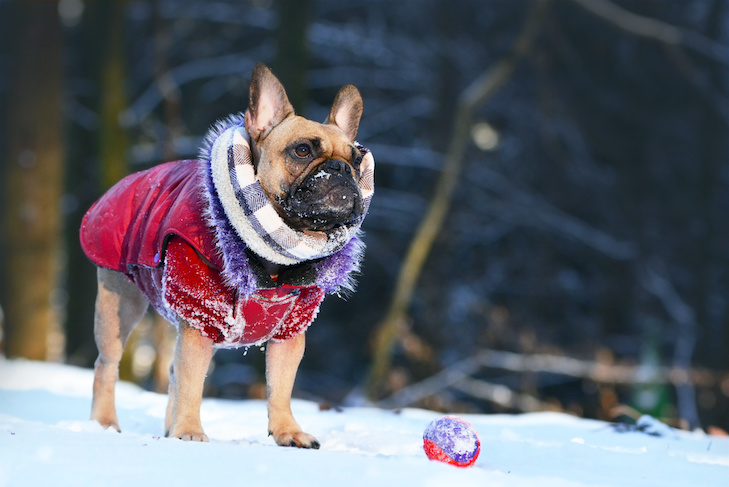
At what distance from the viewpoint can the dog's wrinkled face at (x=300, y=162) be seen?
3350 millimetres

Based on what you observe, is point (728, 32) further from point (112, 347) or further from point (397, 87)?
point (112, 347)

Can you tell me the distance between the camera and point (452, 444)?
10.9ft

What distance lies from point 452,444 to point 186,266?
1.35m

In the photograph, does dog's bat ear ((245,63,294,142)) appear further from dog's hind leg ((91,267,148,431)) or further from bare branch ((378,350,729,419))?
bare branch ((378,350,729,419))

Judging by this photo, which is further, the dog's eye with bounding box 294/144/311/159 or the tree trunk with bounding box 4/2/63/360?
the tree trunk with bounding box 4/2/63/360

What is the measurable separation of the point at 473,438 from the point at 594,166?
12.2m

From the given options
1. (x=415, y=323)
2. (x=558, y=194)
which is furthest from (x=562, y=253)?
(x=415, y=323)

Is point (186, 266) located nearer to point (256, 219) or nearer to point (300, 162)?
point (256, 219)

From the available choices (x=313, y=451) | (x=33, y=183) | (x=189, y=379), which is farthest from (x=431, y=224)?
(x=313, y=451)

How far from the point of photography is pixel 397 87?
45.4 feet

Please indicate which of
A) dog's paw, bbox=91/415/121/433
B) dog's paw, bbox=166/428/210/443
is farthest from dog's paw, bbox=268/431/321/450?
dog's paw, bbox=91/415/121/433

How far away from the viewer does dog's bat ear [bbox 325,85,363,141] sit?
3918 millimetres

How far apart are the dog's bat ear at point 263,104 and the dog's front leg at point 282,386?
99 centimetres

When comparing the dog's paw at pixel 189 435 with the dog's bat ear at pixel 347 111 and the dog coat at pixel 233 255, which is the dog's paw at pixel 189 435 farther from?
the dog's bat ear at pixel 347 111
